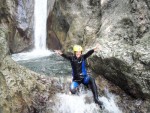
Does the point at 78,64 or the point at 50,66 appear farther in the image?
the point at 50,66

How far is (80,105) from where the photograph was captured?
894cm

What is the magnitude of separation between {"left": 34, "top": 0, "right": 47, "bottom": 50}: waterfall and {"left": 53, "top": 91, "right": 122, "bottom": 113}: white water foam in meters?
9.88

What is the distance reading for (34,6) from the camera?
1939 cm

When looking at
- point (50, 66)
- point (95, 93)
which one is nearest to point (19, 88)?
point (95, 93)

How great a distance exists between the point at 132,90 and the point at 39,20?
12.0m

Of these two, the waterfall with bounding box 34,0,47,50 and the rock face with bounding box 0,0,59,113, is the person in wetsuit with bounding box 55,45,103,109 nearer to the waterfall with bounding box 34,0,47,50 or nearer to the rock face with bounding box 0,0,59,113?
the rock face with bounding box 0,0,59,113

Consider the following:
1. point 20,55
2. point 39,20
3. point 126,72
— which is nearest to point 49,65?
point 20,55

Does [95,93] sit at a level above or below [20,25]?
above

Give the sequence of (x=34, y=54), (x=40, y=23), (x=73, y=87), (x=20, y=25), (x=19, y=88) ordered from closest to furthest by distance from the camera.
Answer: (x=19, y=88)
(x=73, y=87)
(x=34, y=54)
(x=20, y=25)
(x=40, y=23)

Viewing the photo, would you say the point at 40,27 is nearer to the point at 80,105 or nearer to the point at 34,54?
the point at 34,54

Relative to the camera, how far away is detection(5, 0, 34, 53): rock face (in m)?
16.8

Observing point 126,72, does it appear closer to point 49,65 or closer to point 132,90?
point 132,90

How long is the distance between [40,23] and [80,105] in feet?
37.6

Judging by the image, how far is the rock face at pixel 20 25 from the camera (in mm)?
16805
